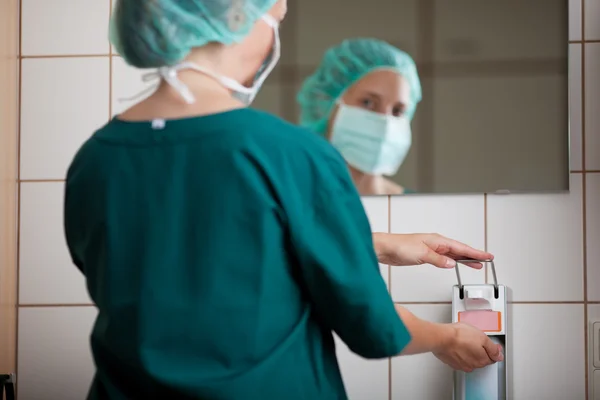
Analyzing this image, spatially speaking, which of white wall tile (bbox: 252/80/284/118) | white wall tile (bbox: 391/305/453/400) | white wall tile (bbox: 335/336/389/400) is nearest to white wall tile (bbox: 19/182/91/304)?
white wall tile (bbox: 252/80/284/118)

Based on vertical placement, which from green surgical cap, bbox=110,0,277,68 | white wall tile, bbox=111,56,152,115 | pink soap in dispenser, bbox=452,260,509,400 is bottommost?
pink soap in dispenser, bbox=452,260,509,400

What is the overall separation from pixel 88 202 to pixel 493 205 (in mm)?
1118

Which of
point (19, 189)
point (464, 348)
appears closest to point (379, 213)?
point (464, 348)

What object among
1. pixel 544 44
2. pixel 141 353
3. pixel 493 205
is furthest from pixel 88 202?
pixel 544 44

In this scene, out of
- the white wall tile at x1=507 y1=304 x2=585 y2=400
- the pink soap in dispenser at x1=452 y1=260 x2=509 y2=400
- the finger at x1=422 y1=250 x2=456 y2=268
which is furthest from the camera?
the white wall tile at x1=507 y1=304 x2=585 y2=400

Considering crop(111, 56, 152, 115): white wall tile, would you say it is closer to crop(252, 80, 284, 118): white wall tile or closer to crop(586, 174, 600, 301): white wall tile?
crop(252, 80, 284, 118): white wall tile

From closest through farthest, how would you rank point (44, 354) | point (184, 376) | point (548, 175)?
point (184, 376)
point (548, 175)
point (44, 354)

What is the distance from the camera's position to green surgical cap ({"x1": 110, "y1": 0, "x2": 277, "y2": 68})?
814 mm

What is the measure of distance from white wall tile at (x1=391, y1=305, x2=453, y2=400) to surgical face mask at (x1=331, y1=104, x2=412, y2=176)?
0.33 metres

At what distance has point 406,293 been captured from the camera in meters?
1.71

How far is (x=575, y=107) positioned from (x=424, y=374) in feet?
2.30

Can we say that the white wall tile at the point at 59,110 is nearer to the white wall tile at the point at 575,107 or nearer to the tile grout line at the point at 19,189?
the tile grout line at the point at 19,189

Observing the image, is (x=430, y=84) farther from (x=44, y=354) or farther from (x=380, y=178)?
(x=44, y=354)

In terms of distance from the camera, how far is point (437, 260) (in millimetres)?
1161
